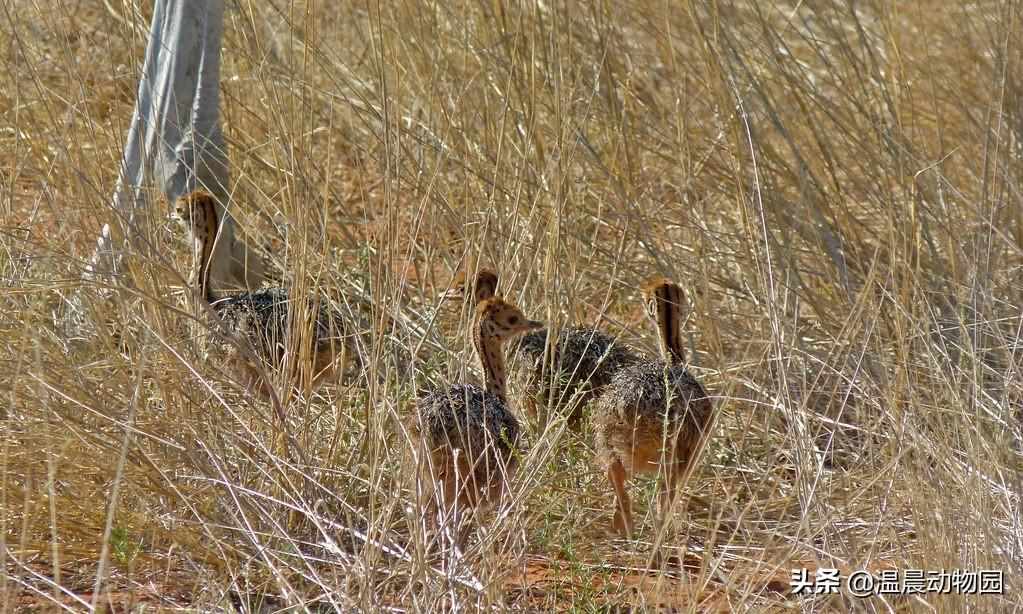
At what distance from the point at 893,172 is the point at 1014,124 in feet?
2.65

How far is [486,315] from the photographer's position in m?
4.51

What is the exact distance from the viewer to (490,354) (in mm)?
4535

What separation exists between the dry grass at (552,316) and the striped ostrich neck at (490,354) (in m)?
0.19

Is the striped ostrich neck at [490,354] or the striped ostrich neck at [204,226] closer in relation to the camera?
the striped ostrich neck at [490,354]

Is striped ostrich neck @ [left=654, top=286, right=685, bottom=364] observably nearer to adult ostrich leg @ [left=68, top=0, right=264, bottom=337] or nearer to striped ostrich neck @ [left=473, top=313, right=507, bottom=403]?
striped ostrich neck @ [left=473, top=313, right=507, bottom=403]

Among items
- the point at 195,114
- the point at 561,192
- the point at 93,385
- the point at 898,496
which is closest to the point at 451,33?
Result: the point at 195,114

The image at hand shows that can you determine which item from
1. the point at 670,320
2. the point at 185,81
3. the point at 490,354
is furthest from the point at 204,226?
the point at 670,320

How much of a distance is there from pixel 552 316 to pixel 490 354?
333mm

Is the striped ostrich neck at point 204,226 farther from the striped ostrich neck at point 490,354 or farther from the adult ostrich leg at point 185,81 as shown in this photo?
the striped ostrich neck at point 490,354

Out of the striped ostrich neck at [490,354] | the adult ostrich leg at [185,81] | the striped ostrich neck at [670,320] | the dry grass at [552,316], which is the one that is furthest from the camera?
the adult ostrich leg at [185,81]

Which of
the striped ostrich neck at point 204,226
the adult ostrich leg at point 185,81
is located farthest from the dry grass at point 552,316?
the adult ostrich leg at point 185,81

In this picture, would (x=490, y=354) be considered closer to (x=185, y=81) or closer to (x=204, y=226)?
(x=204, y=226)

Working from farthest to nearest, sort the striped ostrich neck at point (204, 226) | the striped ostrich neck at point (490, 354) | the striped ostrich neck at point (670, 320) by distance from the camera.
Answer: the striped ostrich neck at point (204, 226) < the striped ostrich neck at point (670, 320) < the striped ostrich neck at point (490, 354)

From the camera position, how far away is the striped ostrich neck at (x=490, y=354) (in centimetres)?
452
